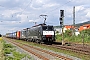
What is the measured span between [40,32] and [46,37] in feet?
4.41

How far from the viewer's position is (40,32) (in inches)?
1479

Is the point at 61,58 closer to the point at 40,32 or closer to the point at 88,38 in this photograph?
the point at 40,32

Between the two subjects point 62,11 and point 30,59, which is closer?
point 30,59

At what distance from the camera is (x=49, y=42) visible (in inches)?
1502

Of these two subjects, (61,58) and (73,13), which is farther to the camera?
(73,13)

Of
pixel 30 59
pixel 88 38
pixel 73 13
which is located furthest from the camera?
pixel 73 13

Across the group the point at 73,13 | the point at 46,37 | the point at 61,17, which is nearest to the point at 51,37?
the point at 46,37

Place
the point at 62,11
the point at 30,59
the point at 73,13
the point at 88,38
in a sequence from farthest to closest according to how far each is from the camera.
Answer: the point at 73,13
the point at 88,38
the point at 62,11
the point at 30,59

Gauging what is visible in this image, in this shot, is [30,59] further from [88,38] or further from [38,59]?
[88,38]

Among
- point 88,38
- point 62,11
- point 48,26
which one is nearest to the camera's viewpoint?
point 62,11

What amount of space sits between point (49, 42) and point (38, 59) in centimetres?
2063

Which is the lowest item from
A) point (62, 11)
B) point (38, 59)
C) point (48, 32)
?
point (38, 59)

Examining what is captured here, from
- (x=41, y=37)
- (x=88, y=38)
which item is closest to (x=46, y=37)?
(x=41, y=37)

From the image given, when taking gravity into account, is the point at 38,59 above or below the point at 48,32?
below
